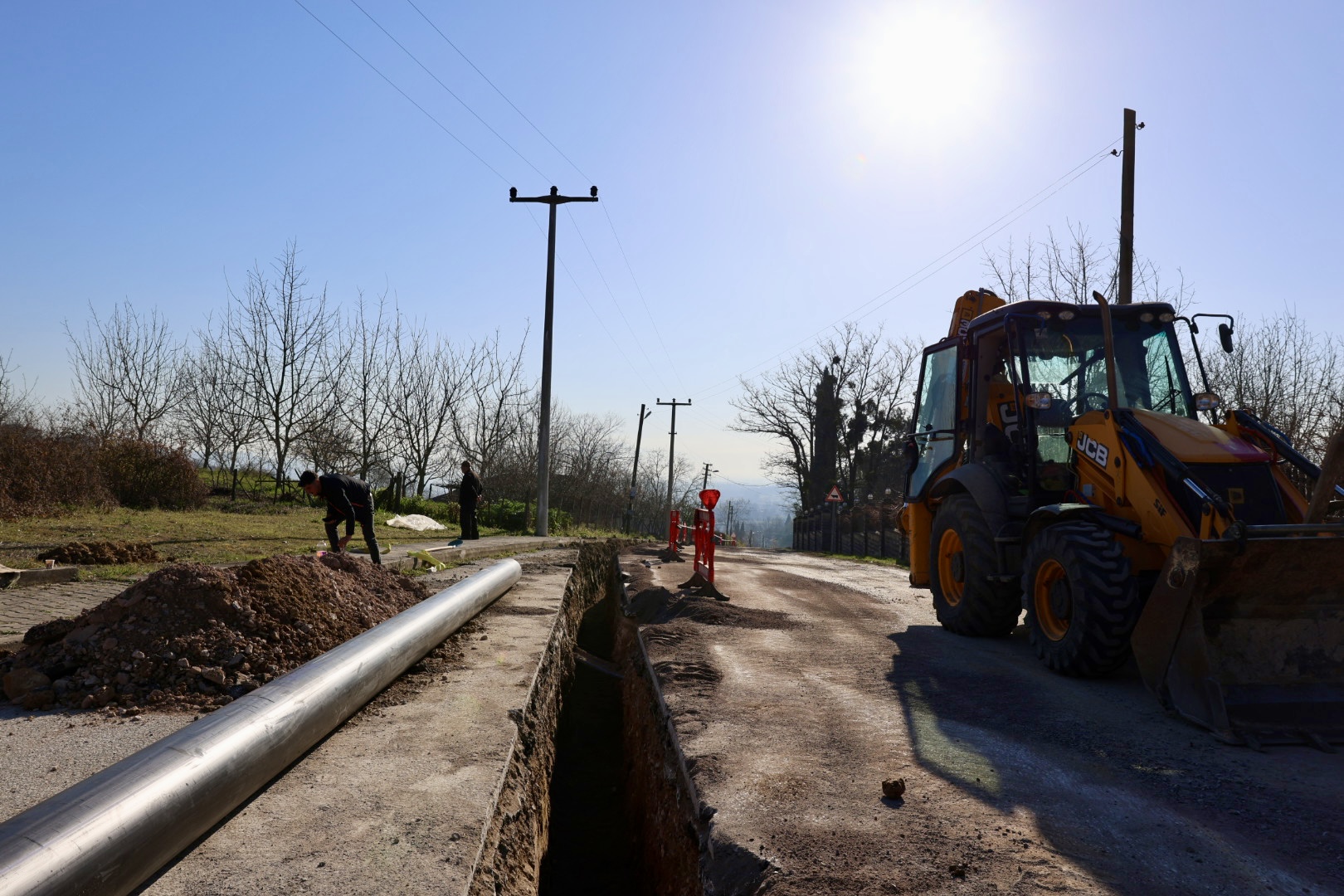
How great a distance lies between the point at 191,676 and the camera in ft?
14.4

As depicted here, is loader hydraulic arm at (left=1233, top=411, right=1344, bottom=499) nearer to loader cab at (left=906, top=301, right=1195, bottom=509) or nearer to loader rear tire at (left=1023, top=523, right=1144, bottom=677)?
loader cab at (left=906, top=301, right=1195, bottom=509)

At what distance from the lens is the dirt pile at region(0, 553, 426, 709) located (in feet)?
13.9

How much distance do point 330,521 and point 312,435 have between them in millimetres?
13395

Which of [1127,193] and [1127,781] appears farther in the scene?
[1127,193]

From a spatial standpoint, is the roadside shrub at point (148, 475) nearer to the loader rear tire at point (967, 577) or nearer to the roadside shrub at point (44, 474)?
the roadside shrub at point (44, 474)

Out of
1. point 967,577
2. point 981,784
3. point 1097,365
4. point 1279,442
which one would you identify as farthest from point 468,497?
point 981,784

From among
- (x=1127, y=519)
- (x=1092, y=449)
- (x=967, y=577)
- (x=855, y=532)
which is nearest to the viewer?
(x=1127, y=519)

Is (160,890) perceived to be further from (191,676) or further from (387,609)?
(387,609)

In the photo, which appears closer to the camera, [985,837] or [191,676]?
[985,837]

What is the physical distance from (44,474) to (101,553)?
6753 mm

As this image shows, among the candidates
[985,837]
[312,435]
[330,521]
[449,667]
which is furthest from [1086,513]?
[312,435]

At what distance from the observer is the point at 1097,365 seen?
21.9 feet

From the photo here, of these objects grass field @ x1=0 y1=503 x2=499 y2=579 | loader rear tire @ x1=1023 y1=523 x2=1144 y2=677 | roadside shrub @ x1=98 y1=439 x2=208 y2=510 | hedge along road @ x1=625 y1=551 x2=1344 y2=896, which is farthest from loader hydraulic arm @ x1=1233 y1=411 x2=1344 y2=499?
roadside shrub @ x1=98 y1=439 x2=208 y2=510

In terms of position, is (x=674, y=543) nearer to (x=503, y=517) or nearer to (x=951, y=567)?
(x=951, y=567)
